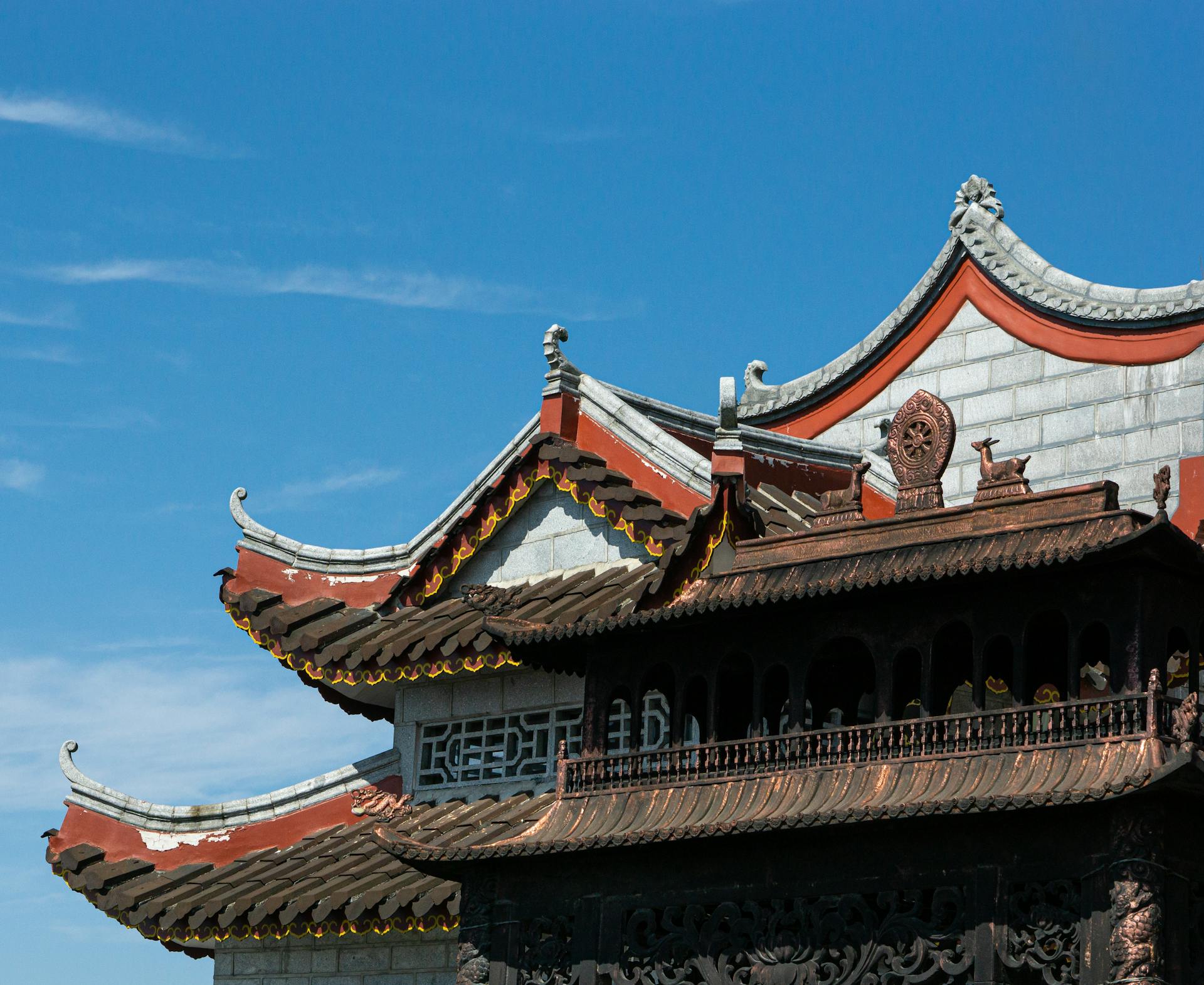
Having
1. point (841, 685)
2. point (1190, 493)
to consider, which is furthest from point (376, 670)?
point (1190, 493)

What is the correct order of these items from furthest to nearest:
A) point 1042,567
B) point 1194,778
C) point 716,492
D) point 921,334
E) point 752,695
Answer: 1. point 921,334
2. point 716,492
3. point 752,695
4. point 1042,567
5. point 1194,778

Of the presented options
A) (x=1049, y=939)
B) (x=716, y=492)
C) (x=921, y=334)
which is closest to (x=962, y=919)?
(x=1049, y=939)

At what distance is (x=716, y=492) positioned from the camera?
735 inches

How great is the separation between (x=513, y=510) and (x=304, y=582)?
261 cm

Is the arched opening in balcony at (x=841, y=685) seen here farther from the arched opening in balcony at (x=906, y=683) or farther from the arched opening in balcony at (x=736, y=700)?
the arched opening in balcony at (x=736, y=700)

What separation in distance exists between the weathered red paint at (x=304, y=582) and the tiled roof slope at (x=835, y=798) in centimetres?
516

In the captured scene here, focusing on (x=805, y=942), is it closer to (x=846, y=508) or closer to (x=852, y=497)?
(x=846, y=508)

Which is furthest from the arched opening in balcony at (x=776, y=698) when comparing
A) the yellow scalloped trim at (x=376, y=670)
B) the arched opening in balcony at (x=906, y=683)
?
the yellow scalloped trim at (x=376, y=670)

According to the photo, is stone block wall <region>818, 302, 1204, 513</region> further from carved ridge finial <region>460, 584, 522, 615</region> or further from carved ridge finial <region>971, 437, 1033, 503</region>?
carved ridge finial <region>460, 584, 522, 615</region>

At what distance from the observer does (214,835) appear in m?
22.6

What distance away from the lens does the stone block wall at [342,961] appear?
20.8 m

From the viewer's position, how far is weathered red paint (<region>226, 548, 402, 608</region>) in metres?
22.7

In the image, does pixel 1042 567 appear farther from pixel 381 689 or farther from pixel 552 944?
pixel 381 689

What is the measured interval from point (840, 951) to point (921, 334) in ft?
37.5
